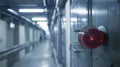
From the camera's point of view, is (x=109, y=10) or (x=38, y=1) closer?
(x=109, y=10)

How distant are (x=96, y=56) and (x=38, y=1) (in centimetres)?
431

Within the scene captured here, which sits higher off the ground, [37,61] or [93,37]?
[93,37]

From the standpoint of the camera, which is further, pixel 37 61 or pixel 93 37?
pixel 37 61

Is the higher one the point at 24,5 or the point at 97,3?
the point at 24,5

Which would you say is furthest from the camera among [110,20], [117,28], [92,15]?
[92,15]

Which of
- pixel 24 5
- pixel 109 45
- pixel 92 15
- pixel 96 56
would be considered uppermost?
pixel 24 5

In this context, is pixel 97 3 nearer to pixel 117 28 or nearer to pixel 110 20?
pixel 110 20

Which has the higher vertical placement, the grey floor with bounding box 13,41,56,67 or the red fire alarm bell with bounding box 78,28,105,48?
the red fire alarm bell with bounding box 78,28,105,48

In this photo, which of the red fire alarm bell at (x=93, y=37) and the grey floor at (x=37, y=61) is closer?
the red fire alarm bell at (x=93, y=37)

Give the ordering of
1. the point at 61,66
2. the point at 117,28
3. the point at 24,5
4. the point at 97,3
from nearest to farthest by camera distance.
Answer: the point at 117,28, the point at 97,3, the point at 61,66, the point at 24,5

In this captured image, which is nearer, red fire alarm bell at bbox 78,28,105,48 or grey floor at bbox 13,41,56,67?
red fire alarm bell at bbox 78,28,105,48

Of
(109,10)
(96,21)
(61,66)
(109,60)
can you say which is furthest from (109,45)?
(61,66)

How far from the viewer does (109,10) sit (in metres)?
1.19

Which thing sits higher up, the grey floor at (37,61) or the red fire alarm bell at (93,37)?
the red fire alarm bell at (93,37)
